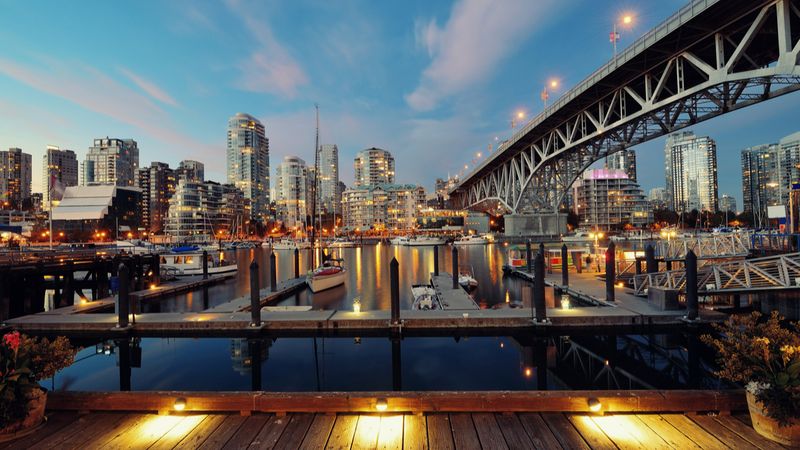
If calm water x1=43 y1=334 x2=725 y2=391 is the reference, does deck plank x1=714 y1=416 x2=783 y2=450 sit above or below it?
above

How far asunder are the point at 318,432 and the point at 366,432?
0.76 metres

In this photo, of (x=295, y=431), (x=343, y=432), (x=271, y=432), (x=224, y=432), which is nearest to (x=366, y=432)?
(x=343, y=432)

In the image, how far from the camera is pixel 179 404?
618 cm

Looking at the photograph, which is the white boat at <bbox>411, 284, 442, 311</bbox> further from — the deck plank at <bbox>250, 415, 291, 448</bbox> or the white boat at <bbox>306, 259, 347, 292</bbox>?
the deck plank at <bbox>250, 415, 291, 448</bbox>

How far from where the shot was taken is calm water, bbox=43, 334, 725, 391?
513 inches

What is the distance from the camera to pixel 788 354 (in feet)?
16.1

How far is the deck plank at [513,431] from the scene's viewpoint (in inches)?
209

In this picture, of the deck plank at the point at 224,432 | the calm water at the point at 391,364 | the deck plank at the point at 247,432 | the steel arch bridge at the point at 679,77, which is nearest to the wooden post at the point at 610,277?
the calm water at the point at 391,364

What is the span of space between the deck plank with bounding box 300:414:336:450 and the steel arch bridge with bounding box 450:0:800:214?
30.2 meters

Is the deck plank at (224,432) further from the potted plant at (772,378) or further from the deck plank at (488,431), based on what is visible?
the potted plant at (772,378)

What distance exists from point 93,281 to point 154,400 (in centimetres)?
2912

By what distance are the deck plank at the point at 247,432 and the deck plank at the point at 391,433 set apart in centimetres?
197

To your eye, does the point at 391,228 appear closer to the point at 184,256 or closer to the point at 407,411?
the point at 184,256

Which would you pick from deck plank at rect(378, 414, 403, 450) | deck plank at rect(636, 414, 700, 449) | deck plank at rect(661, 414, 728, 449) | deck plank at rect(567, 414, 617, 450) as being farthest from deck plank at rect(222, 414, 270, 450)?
deck plank at rect(661, 414, 728, 449)
